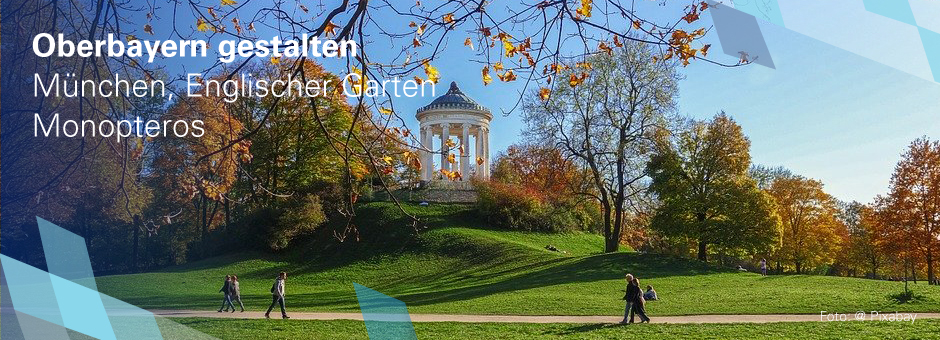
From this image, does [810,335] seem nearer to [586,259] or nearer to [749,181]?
[586,259]

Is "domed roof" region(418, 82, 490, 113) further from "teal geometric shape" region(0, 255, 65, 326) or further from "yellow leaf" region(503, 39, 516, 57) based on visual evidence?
"yellow leaf" region(503, 39, 516, 57)

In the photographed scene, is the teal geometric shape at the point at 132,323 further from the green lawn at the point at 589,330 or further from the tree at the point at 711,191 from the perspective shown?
A: the tree at the point at 711,191

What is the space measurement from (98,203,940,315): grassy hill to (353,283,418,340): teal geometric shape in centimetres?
48

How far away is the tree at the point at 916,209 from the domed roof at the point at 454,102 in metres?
27.0

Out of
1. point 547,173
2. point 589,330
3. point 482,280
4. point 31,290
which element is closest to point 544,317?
point 589,330

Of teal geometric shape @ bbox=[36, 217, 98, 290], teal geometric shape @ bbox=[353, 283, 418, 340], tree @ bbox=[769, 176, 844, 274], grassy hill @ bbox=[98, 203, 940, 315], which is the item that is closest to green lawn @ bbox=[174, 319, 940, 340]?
teal geometric shape @ bbox=[353, 283, 418, 340]

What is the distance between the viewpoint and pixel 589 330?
502 inches

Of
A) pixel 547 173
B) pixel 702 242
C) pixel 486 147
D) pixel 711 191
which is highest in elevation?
pixel 486 147

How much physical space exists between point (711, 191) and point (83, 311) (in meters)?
23.1

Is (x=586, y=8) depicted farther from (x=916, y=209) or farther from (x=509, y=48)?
(x=916, y=209)

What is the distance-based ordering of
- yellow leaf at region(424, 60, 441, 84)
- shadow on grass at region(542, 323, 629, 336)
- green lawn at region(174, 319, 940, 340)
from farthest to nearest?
shadow on grass at region(542, 323, 629, 336) → green lawn at region(174, 319, 940, 340) → yellow leaf at region(424, 60, 441, 84)

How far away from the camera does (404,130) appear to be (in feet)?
14.7

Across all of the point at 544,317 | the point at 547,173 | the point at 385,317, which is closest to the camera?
the point at 544,317

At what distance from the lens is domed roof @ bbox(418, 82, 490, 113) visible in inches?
1825
